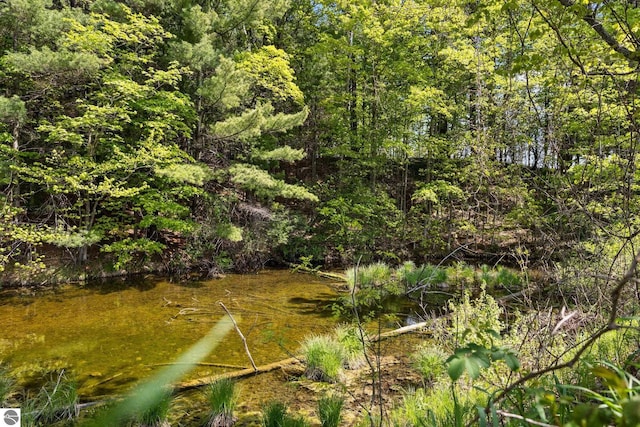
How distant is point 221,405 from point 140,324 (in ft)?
12.7

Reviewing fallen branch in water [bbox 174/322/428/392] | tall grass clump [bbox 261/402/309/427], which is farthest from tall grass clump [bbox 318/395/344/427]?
fallen branch in water [bbox 174/322/428/392]

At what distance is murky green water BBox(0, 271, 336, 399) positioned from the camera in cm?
466

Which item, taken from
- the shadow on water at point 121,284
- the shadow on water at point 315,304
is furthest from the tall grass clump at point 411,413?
the shadow on water at point 121,284

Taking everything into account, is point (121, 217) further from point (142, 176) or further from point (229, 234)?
point (229, 234)

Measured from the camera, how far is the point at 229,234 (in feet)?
33.9

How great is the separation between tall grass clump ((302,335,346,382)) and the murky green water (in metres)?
0.34

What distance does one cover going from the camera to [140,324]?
6.43 meters

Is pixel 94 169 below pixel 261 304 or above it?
above

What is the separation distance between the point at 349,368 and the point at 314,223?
9.07 meters

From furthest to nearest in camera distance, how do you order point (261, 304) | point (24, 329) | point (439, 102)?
point (439, 102)
point (261, 304)
point (24, 329)

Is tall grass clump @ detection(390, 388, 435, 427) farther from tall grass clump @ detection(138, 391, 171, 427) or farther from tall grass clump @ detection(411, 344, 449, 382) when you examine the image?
tall grass clump @ detection(138, 391, 171, 427)

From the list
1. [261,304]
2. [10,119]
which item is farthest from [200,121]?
[261,304]

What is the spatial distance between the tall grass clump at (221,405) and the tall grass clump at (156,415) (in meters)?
0.38

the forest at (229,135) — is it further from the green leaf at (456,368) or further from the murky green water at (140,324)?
the green leaf at (456,368)
